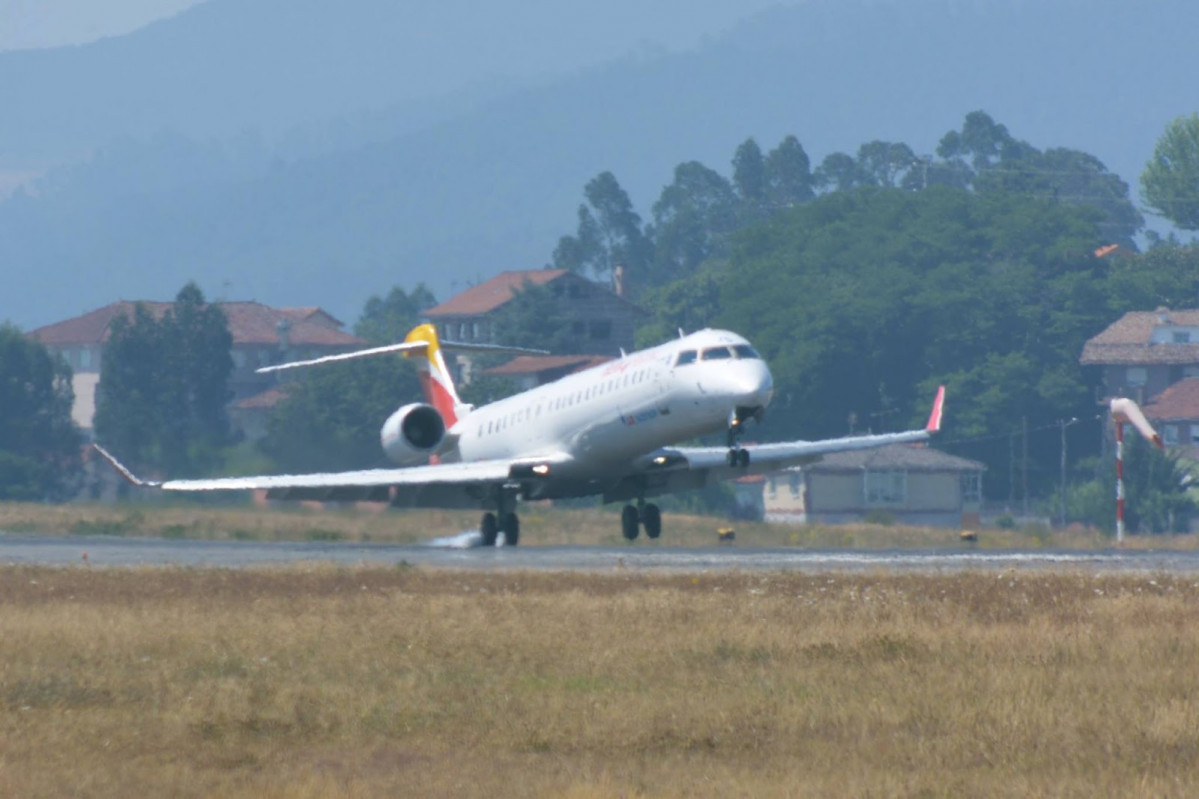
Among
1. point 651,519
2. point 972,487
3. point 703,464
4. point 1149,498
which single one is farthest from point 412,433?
point 972,487

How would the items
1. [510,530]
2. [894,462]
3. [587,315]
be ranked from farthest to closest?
1. [587,315]
2. [894,462]
3. [510,530]

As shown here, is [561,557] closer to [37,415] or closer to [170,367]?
[37,415]

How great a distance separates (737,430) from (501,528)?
8.08 meters

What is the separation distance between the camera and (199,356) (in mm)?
105500

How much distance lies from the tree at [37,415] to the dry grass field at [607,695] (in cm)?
6146

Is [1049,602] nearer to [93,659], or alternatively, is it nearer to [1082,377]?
[93,659]

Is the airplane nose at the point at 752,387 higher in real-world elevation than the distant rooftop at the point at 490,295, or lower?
lower

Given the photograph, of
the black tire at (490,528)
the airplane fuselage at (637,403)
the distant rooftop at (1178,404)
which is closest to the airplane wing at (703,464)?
the airplane fuselage at (637,403)

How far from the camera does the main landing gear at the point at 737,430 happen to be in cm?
3488

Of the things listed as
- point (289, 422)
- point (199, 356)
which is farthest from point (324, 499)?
point (199, 356)

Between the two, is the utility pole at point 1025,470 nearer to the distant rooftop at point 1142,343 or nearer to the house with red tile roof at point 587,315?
the distant rooftop at point 1142,343

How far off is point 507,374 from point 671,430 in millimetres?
88784

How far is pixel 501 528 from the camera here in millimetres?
41250

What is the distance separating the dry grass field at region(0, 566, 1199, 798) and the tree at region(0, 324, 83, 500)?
61.5 meters
